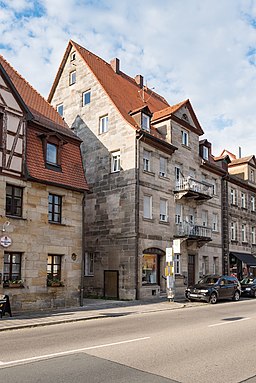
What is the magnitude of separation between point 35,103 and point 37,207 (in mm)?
6255

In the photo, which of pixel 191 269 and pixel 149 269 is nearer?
pixel 149 269

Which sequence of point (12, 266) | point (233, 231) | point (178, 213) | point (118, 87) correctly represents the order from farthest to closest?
1. point (233, 231)
2. point (118, 87)
3. point (178, 213)
4. point (12, 266)

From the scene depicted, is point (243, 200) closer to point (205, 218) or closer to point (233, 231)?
point (233, 231)

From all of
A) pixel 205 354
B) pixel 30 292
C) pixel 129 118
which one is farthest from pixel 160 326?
pixel 129 118

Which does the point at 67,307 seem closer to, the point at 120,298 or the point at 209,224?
the point at 120,298

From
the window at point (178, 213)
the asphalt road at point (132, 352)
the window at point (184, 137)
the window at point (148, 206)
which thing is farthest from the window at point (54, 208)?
the window at point (184, 137)

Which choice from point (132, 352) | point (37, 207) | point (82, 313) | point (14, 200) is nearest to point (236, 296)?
point (82, 313)

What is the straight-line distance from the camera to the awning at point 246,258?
37188 millimetres

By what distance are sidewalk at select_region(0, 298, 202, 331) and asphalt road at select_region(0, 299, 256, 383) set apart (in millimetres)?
914

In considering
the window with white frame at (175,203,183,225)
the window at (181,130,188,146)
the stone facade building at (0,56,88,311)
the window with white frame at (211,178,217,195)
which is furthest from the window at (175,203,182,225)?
the stone facade building at (0,56,88,311)

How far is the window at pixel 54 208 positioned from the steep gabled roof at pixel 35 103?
359 cm

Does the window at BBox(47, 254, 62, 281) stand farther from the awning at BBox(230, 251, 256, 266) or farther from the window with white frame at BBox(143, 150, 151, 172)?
the awning at BBox(230, 251, 256, 266)

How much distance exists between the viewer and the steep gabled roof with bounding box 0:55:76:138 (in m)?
21.8

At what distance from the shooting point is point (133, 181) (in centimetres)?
2648
